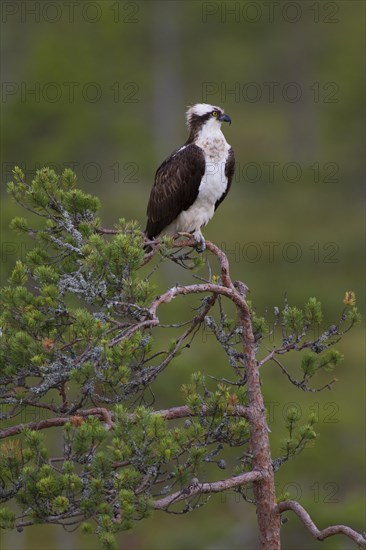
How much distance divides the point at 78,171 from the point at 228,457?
463 inches

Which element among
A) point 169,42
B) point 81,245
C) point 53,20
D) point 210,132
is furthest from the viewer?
point 169,42

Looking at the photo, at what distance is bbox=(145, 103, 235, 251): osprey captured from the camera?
931cm

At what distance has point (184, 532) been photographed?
18125 mm

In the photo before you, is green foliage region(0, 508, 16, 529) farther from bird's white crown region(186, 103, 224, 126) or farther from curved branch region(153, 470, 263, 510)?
bird's white crown region(186, 103, 224, 126)

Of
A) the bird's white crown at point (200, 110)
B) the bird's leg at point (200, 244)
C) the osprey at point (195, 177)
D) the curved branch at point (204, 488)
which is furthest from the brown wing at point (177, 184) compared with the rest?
the curved branch at point (204, 488)

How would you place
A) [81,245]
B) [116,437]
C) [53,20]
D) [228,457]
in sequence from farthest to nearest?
[53,20], [228,457], [81,245], [116,437]

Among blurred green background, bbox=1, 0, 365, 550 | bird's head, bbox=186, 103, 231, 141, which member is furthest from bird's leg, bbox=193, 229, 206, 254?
blurred green background, bbox=1, 0, 365, 550

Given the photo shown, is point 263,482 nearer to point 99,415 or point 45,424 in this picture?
point 99,415

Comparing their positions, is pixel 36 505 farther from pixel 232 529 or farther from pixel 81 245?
pixel 232 529

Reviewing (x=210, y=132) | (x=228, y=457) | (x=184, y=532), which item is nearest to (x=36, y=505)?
(x=210, y=132)

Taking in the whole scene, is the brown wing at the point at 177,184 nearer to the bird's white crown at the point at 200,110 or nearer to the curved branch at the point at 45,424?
the bird's white crown at the point at 200,110

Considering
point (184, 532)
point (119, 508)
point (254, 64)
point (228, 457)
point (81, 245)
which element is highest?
point (254, 64)

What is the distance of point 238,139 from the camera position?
3497 centimetres

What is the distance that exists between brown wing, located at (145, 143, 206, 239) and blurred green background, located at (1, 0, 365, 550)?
635cm
